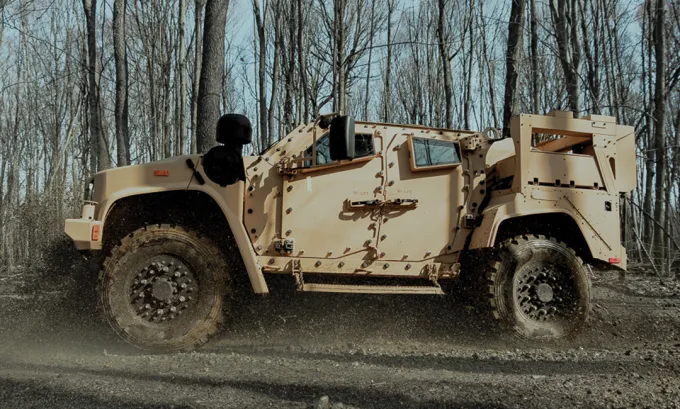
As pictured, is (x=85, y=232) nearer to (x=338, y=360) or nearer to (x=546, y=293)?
(x=338, y=360)

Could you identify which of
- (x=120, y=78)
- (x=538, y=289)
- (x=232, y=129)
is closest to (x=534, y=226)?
(x=538, y=289)

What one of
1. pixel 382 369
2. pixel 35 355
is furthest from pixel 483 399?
pixel 35 355

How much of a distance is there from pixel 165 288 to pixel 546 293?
4173mm

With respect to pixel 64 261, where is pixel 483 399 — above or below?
below

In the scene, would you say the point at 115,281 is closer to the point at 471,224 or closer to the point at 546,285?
the point at 471,224

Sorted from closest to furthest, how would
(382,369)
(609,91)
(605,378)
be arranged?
1. (605,378)
2. (382,369)
3. (609,91)

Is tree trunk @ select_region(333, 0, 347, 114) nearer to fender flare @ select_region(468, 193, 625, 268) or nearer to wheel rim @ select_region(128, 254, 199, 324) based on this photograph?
fender flare @ select_region(468, 193, 625, 268)

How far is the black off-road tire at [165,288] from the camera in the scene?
5.00 meters

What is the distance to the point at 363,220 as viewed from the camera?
556 centimetres

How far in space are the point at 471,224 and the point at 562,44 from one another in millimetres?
8859

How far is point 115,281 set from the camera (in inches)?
199

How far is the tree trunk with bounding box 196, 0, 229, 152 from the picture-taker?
8.09 m

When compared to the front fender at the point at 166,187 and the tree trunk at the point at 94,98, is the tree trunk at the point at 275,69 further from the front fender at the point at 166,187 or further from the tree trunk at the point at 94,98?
the front fender at the point at 166,187

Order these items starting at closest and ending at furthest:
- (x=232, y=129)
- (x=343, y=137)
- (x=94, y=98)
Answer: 1. (x=343, y=137)
2. (x=232, y=129)
3. (x=94, y=98)
